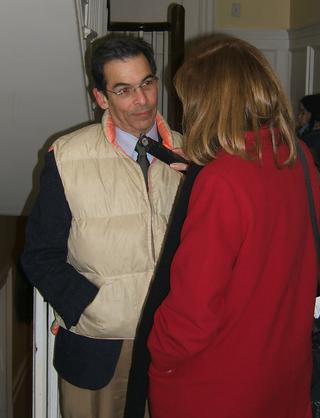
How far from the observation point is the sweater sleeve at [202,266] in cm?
104

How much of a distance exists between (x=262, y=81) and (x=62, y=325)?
0.84 meters

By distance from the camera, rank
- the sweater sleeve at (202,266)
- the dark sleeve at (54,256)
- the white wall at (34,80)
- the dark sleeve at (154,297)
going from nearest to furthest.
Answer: the sweater sleeve at (202,266), the dark sleeve at (154,297), the dark sleeve at (54,256), the white wall at (34,80)

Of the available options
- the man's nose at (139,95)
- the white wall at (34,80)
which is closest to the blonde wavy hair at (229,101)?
the man's nose at (139,95)

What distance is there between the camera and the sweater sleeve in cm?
104

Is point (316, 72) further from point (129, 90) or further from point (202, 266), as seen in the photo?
point (202, 266)

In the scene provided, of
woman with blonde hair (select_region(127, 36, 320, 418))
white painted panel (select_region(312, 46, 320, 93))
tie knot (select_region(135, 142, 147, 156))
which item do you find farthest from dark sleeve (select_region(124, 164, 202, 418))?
white painted panel (select_region(312, 46, 320, 93))

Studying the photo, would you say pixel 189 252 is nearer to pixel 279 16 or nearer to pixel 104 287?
pixel 104 287

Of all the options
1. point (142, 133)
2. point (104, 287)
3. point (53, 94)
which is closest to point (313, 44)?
point (53, 94)

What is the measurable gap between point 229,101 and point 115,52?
53 cm

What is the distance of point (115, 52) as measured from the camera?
4.84 feet

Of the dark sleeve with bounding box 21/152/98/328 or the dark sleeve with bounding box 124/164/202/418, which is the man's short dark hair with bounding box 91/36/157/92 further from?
the dark sleeve with bounding box 124/164/202/418

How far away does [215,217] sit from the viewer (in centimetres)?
104

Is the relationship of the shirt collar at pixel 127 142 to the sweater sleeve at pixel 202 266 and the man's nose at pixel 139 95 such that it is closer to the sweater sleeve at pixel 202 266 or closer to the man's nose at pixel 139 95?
the man's nose at pixel 139 95

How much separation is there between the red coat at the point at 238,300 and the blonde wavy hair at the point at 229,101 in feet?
0.10
